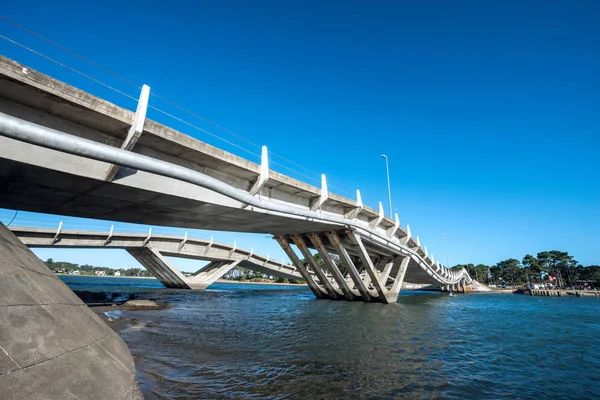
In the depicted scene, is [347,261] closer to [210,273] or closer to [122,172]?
[122,172]

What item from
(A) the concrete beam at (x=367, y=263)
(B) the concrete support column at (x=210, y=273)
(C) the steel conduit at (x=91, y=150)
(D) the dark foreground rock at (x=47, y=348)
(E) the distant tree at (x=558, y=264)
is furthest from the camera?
(E) the distant tree at (x=558, y=264)

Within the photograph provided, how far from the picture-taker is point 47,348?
3688 mm

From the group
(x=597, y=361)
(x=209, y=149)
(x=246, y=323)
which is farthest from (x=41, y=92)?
(x=597, y=361)

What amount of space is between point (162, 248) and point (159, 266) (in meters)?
4.41

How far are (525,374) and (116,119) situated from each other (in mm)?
14669

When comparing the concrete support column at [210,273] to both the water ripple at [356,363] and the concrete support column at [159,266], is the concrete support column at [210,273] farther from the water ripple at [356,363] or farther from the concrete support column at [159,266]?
the water ripple at [356,363]

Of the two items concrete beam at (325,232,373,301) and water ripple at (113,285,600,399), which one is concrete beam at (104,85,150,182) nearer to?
water ripple at (113,285,600,399)

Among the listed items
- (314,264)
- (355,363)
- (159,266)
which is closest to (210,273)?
(159,266)

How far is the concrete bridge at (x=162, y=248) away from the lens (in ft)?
119

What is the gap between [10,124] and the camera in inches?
220

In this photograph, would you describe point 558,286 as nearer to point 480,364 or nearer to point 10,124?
point 480,364

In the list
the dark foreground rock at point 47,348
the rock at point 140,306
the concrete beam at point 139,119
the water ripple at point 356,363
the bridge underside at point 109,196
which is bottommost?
the water ripple at point 356,363

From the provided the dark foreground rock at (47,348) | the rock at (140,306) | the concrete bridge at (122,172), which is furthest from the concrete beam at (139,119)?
the rock at (140,306)

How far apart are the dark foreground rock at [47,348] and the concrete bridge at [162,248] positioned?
39.8 meters
